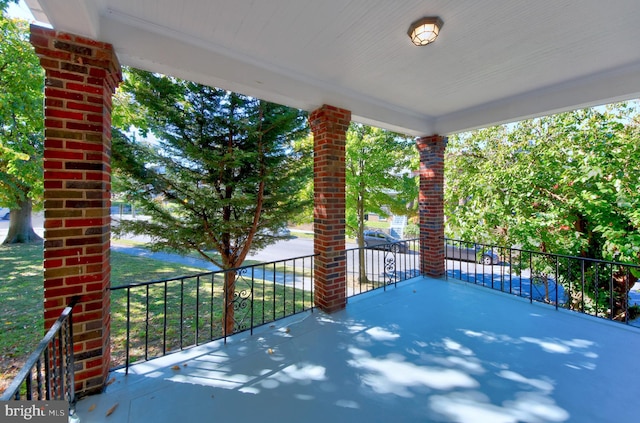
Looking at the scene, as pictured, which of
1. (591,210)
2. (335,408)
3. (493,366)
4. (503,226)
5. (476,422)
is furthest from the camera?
(503,226)

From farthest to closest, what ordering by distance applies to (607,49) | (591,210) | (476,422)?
1. (591,210)
2. (607,49)
3. (476,422)

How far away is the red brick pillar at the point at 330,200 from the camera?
10.5 feet

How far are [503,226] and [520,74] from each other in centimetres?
374

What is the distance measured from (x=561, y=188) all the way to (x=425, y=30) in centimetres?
475

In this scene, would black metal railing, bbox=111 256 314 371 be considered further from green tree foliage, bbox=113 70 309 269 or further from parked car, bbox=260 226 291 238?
green tree foliage, bbox=113 70 309 269

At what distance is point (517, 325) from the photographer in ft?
9.68

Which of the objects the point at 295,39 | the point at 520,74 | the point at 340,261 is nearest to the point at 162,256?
the point at 340,261

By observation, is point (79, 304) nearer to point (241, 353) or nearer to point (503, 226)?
point (241, 353)

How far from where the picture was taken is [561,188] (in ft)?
16.1

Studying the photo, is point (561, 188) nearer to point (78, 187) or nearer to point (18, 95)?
point (78, 187)

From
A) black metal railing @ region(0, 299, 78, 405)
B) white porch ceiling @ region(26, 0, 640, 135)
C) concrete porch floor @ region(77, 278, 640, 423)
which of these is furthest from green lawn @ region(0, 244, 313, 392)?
white porch ceiling @ region(26, 0, 640, 135)

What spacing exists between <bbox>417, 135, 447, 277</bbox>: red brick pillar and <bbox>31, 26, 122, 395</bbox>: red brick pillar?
4247 mm

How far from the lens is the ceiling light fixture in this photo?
6.46 ft

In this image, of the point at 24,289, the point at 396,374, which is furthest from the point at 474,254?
the point at 24,289
